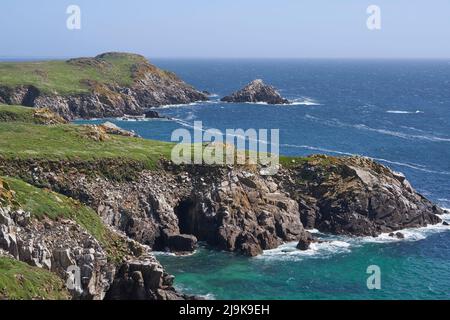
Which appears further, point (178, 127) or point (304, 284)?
point (178, 127)

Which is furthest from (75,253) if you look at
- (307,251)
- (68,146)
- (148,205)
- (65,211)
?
(307,251)

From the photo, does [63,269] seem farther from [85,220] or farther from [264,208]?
[264,208]

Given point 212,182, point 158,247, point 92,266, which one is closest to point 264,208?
point 212,182

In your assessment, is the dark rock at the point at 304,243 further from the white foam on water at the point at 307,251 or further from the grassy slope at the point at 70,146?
the grassy slope at the point at 70,146

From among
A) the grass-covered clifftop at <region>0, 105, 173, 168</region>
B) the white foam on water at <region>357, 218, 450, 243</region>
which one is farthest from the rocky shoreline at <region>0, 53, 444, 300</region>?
the white foam on water at <region>357, 218, 450, 243</region>

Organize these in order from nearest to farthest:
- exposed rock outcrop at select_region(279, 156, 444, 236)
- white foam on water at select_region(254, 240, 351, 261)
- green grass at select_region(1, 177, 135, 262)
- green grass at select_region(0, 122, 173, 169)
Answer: green grass at select_region(1, 177, 135, 262)
white foam on water at select_region(254, 240, 351, 261)
green grass at select_region(0, 122, 173, 169)
exposed rock outcrop at select_region(279, 156, 444, 236)

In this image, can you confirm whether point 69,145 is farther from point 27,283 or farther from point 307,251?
point 27,283

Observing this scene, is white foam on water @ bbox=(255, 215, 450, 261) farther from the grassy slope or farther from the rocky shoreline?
the grassy slope
